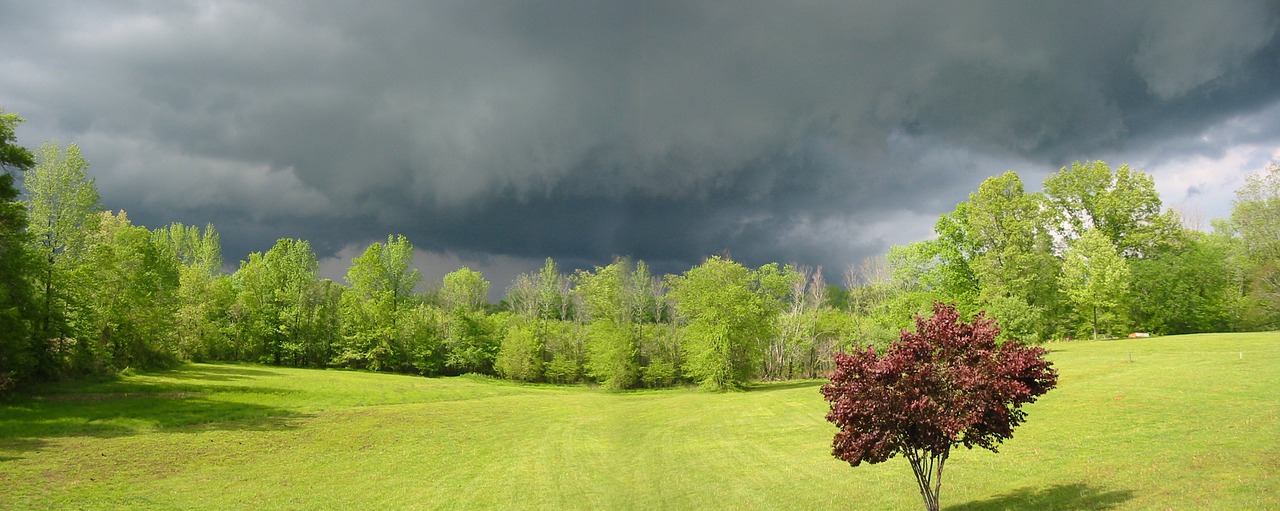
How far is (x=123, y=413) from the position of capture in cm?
2898

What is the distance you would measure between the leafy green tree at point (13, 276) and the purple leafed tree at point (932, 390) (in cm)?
3779

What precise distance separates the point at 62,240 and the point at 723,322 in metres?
46.1

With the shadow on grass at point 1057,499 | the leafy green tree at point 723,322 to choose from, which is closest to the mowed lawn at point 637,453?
the shadow on grass at point 1057,499

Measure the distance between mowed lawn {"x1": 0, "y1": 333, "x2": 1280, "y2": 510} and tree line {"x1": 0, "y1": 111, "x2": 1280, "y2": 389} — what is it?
7.03 metres

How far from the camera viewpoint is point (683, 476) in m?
20.4

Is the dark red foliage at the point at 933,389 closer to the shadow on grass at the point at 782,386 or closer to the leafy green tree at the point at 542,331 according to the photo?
the shadow on grass at the point at 782,386

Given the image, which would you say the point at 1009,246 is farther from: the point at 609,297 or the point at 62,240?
the point at 62,240

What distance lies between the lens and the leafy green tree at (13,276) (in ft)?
94.5

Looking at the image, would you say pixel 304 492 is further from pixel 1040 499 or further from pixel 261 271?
pixel 261 271

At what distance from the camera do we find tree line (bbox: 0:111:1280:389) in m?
37.2

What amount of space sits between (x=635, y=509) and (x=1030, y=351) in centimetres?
1065

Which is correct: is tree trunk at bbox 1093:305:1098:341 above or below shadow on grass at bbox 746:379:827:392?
above

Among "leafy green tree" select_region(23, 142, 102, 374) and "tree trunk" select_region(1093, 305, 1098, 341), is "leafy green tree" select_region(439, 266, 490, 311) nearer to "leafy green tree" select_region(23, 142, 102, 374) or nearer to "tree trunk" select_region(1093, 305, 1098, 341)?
"leafy green tree" select_region(23, 142, 102, 374)

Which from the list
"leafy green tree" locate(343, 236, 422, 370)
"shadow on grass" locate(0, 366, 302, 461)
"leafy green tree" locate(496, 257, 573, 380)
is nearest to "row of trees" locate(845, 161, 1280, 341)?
"leafy green tree" locate(496, 257, 573, 380)
